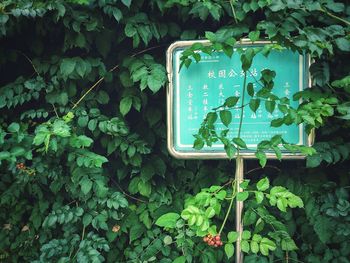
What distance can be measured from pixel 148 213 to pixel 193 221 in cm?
75

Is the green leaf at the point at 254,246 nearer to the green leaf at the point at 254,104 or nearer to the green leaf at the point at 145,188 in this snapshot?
the green leaf at the point at 254,104

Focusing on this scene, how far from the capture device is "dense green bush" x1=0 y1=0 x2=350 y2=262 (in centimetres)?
192

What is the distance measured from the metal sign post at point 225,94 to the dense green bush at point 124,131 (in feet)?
0.33

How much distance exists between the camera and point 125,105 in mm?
2203

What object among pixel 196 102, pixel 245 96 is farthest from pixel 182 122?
pixel 245 96

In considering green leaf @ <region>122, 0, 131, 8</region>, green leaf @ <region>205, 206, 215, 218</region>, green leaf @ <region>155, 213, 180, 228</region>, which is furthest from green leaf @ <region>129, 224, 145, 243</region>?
green leaf @ <region>122, 0, 131, 8</region>

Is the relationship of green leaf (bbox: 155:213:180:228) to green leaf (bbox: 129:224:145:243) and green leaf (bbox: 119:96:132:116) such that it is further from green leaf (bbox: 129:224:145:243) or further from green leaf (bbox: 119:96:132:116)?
green leaf (bbox: 119:96:132:116)

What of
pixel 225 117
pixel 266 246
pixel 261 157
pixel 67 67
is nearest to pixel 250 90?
pixel 225 117

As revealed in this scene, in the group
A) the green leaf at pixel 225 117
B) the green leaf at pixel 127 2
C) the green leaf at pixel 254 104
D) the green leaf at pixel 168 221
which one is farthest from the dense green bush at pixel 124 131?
the green leaf at pixel 225 117

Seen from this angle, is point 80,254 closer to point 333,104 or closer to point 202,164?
point 202,164

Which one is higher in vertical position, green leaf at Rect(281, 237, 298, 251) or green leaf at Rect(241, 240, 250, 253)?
green leaf at Rect(241, 240, 250, 253)

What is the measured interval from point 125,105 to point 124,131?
164 mm

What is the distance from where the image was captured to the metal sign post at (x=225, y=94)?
187cm

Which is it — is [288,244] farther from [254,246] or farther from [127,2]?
[127,2]
